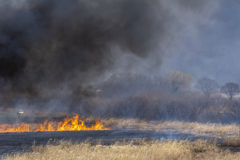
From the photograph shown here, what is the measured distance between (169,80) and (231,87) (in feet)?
49.6

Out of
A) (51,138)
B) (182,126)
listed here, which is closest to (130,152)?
(51,138)

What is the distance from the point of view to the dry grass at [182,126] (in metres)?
27.2

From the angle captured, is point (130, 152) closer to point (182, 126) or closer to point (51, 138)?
point (51, 138)

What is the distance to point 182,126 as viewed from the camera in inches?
1221

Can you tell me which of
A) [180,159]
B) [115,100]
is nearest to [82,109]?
[115,100]

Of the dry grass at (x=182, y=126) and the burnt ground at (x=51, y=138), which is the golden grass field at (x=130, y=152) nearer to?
the burnt ground at (x=51, y=138)

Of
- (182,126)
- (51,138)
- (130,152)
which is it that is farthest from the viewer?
(182,126)

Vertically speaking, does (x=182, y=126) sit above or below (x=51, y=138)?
above

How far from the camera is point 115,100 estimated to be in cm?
4334

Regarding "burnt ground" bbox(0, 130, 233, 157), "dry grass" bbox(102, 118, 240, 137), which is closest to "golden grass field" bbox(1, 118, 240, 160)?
"burnt ground" bbox(0, 130, 233, 157)

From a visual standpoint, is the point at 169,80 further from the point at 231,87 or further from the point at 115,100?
the point at 115,100

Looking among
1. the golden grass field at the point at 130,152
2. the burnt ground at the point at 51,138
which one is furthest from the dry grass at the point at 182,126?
the golden grass field at the point at 130,152

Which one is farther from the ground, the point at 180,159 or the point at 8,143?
the point at 8,143

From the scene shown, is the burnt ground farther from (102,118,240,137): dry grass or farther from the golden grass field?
(102,118,240,137): dry grass
